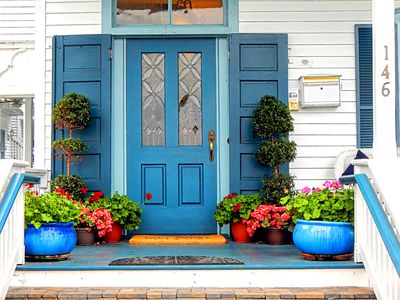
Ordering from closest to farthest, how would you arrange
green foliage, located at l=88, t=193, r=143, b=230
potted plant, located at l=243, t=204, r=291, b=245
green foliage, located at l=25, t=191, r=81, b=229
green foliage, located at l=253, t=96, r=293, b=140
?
green foliage, located at l=25, t=191, r=81, b=229, potted plant, located at l=243, t=204, r=291, b=245, green foliage, located at l=88, t=193, r=143, b=230, green foliage, located at l=253, t=96, r=293, b=140

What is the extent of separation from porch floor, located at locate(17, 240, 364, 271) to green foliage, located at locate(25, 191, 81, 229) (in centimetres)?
29

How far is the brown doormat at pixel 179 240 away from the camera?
5.59 meters

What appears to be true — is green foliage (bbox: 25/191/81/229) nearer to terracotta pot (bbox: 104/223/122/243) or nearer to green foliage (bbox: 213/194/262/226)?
terracotta pot (bbox: 104/223/122/243)

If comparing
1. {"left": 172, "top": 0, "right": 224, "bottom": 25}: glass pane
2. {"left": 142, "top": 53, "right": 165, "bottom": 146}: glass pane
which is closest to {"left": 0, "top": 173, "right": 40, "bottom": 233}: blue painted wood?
{"left": 142, "top": 53, "right": 165, "bottom": 146}: glass pane

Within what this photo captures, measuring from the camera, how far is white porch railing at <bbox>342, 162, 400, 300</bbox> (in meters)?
Answer: 3.56

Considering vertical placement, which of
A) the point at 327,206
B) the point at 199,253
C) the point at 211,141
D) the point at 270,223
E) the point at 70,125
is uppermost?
the point at 70,125

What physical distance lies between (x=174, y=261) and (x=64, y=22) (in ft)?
9.79

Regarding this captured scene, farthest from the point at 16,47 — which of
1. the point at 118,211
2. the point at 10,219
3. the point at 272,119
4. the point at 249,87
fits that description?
the point at 10,219

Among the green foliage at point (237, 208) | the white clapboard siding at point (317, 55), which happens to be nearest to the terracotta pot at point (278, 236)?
the green foliage at point (237, 208)

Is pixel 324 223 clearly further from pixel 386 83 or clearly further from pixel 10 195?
pixel 10 195

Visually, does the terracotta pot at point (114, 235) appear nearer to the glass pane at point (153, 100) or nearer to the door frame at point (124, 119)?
the door frame at point (124, 119)

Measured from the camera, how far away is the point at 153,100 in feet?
20.4

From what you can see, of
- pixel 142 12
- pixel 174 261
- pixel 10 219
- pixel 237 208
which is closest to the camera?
pixel 10 219

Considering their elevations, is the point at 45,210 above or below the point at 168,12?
below
